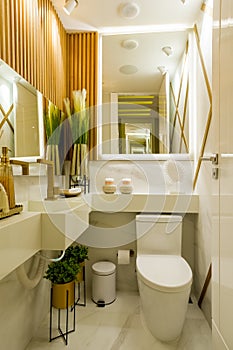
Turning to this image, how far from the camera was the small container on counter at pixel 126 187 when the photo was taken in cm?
218

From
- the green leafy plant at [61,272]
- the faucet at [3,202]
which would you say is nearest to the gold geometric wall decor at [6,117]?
the faucet at [3,202]

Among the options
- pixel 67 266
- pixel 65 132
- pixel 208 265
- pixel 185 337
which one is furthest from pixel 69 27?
pixel 185 337

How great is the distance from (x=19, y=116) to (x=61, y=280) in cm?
112

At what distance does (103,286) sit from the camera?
80.4 inches

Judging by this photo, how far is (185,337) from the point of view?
64.3 inches

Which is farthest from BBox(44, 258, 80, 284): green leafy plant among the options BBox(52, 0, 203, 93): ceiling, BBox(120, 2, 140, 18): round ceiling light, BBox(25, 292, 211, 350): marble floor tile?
BBox(120, 2, 140, 18): round ceiling light

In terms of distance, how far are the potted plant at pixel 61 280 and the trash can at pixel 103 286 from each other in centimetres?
36

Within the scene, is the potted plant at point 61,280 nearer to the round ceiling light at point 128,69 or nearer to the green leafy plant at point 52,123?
the green leafy plant at point 52,123

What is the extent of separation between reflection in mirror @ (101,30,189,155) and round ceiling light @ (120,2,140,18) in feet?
0.82

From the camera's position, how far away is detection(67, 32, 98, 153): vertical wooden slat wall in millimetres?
2289

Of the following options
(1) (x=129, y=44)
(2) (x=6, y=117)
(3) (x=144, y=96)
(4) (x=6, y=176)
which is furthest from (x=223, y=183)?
(1) (x=129, y=44)

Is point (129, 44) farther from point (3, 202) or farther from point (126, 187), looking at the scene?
point (3, 202)

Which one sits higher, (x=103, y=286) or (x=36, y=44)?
(x=36, y=44)

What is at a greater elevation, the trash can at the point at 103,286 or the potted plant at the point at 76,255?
the potted plant at the point at 76,255
